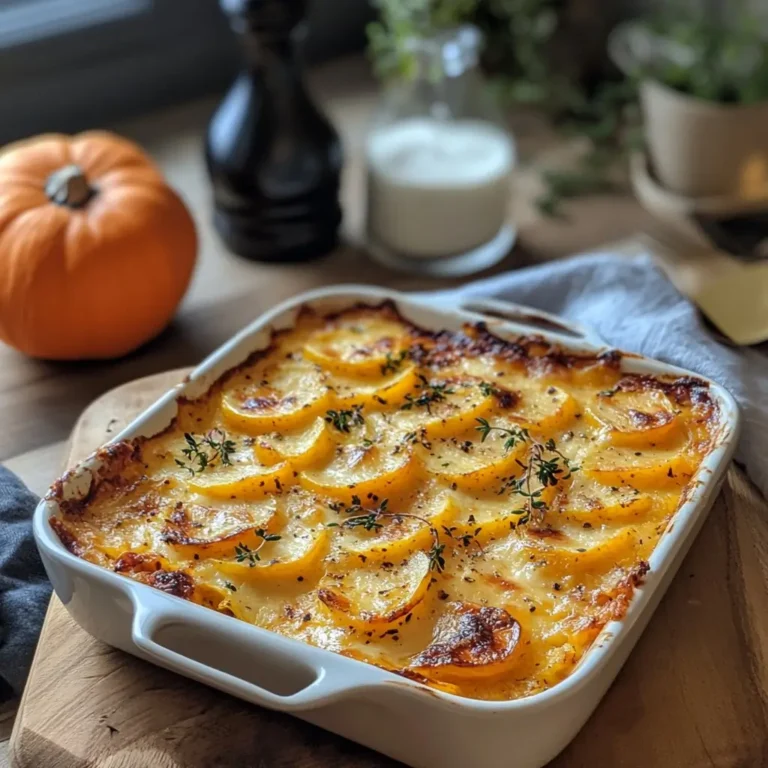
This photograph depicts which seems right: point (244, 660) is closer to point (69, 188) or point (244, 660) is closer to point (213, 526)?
point (213, 526)

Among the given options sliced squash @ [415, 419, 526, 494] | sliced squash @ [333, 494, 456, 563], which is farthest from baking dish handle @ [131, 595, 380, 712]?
sliced squash @ [415, 419, 526, 494]

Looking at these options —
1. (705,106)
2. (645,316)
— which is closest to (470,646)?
(645,316)

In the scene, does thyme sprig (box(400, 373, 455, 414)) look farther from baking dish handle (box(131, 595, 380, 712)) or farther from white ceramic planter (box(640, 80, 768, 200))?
white ceramic planter (box(640, 80, 768, 200))

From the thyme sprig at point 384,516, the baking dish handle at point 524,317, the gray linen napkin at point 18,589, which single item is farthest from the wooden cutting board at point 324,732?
the baking dish handle at point 524,317

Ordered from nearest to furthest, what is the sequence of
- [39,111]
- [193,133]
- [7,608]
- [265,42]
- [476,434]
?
[7,608]
[476,434]
[265,42]
[39,111]
[193,133]

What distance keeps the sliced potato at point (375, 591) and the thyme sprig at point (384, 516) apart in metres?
0.02

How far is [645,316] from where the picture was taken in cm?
194

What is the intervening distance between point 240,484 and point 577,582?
0.49 meters

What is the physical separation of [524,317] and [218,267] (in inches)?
33.2

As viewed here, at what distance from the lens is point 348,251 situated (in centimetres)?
253

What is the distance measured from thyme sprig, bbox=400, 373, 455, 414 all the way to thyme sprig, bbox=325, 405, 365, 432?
8cm

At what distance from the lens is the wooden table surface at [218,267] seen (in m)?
1.98

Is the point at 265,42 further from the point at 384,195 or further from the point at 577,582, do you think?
the point at 577,582

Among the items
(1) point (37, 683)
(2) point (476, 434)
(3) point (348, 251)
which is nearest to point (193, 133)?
(3) point (348, 251)
